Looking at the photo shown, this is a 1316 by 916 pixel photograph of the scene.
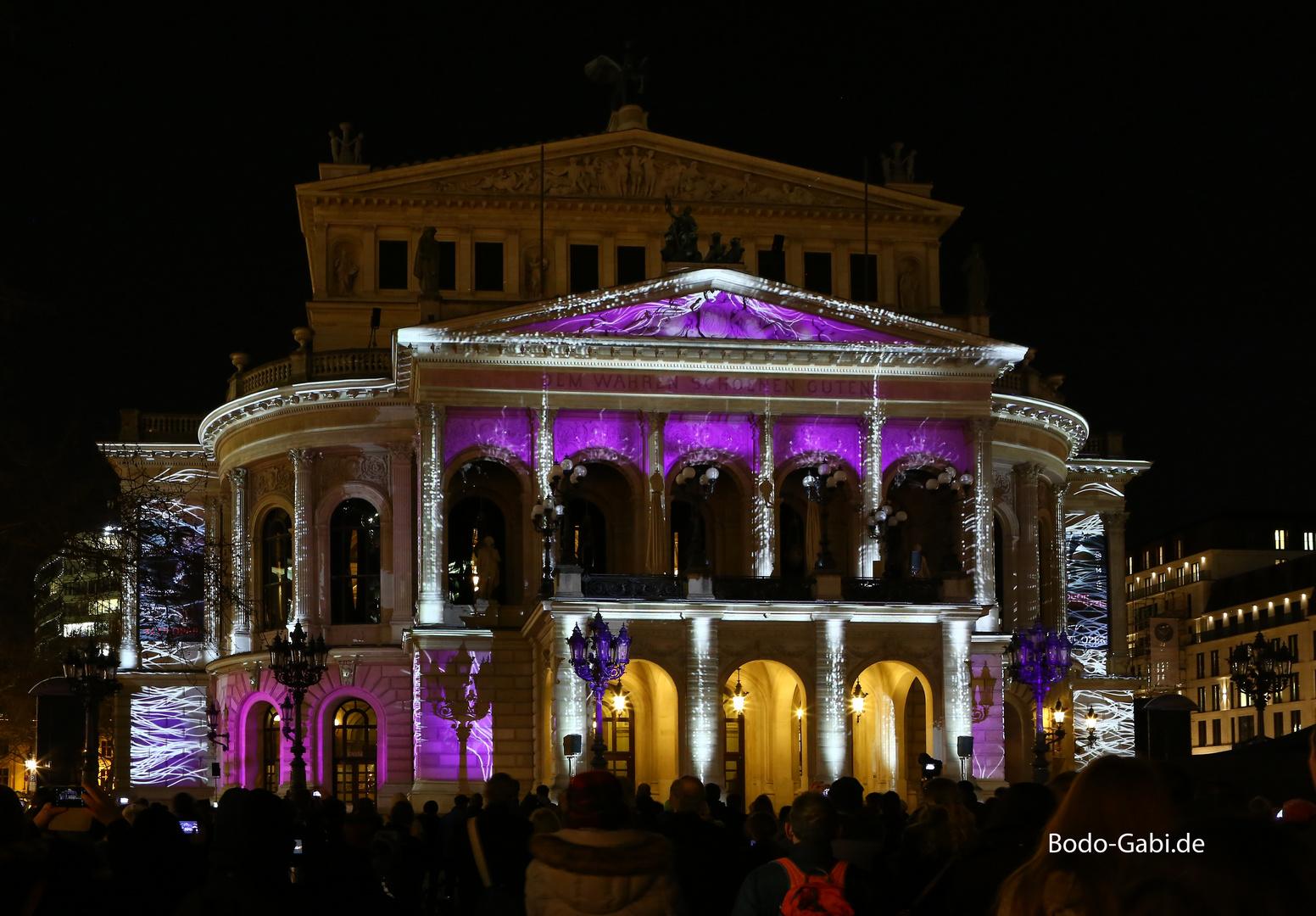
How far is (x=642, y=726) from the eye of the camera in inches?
1982

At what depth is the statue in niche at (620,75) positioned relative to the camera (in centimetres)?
6053

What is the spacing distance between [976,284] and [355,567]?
766 inches

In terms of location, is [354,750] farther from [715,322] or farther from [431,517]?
[715,322]

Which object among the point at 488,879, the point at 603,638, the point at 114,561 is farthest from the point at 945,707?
the point at 488,879

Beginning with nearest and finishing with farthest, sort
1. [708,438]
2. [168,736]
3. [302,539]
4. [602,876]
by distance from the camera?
[602,876], [708,438], [302,539], [168,736]

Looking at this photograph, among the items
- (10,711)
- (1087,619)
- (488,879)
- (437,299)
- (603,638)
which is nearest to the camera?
(488,879)

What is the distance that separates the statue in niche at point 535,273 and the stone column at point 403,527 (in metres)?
6.50

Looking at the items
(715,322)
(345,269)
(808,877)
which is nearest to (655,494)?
(715,322)

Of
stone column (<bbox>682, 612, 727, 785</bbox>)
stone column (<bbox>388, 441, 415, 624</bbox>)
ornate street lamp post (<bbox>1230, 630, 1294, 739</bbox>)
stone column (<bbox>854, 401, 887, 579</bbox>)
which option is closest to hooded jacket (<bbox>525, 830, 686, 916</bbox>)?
ornate street lamp post (<bbox>1230, 630, 1294, 739</bbox>)

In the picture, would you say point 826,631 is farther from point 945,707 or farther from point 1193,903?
point 1193,903

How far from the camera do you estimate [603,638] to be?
40.5 meters

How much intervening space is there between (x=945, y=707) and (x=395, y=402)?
17.8 meters

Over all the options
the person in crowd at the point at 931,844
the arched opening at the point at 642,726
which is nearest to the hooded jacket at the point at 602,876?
the person in crowd at the point at 931,844

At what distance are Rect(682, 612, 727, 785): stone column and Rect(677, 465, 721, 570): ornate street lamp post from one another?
4.45 feet
